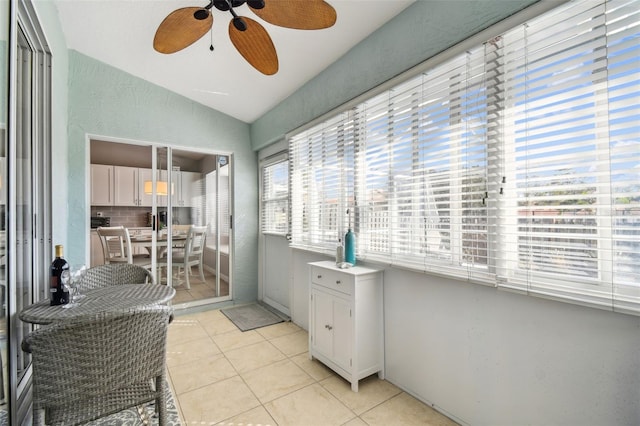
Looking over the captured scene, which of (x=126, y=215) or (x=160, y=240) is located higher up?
(x=126, y=215)

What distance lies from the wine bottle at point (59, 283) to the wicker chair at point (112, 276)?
1.87 feet

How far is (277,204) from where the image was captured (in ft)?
13.4

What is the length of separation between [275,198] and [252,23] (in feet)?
8.55

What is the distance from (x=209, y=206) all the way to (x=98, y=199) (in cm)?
130

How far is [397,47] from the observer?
218cm

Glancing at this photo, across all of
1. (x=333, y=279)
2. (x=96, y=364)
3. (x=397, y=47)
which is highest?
(x=397, y=47)

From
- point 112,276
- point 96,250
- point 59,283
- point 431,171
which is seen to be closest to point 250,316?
point 112,276

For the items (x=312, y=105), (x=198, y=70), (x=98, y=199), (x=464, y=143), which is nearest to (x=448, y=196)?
(x=464, y=143)

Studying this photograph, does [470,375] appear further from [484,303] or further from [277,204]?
[277,204]

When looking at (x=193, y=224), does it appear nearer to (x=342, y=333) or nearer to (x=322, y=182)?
(x=322, y=182)

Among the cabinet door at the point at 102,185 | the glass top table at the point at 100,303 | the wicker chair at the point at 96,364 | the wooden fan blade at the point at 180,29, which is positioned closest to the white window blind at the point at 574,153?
the wooden fan blade at the point at 180,29

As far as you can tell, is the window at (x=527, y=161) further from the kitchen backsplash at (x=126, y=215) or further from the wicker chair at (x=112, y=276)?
the kitchen backsplash at (x=126, y=215)

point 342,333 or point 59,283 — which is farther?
point 342,333

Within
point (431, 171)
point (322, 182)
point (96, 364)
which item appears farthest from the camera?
point (322, 182)
